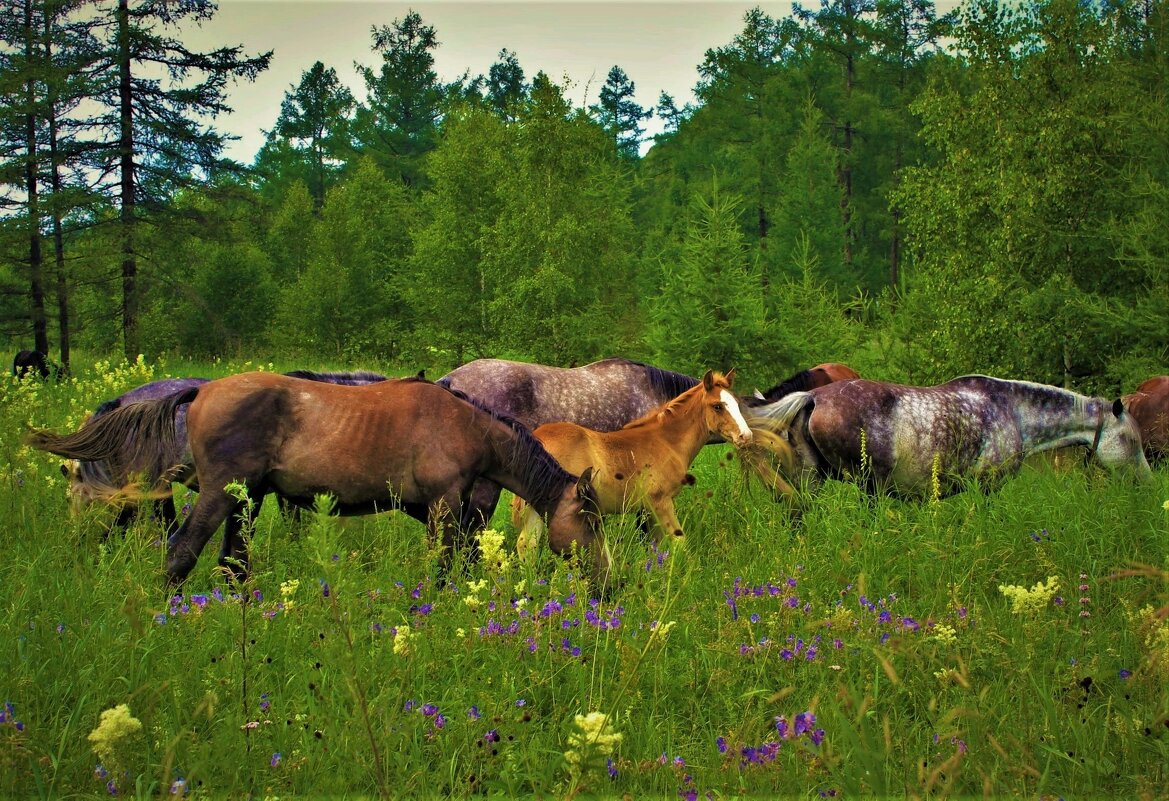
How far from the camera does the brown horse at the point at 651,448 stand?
262 inches

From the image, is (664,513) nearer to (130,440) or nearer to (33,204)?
(130,440)

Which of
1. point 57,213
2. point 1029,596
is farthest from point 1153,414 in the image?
point 57,213

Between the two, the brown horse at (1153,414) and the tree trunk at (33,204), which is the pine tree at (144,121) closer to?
the tree trunk at (33,204)

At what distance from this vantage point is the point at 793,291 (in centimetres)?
1816

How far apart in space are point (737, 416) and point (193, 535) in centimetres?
413

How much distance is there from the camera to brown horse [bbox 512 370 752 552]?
21.9 feet

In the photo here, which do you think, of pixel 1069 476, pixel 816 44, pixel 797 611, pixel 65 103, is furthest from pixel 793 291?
pixel 816 44

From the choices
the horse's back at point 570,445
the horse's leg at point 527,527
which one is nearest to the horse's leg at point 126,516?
the horse's leg at point 527,527

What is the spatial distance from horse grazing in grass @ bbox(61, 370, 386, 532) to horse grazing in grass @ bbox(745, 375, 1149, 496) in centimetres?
413

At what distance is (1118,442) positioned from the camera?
807 centimetres

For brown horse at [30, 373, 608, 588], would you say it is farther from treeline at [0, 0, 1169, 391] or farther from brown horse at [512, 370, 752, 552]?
treeline at [0, 0, 1169, 391]

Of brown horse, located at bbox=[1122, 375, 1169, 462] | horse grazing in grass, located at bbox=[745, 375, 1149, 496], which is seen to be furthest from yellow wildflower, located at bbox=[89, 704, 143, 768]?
brown horse, located at bbox=[1122, 375, 1169, 462]

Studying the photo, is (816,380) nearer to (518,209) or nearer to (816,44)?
(518,209)

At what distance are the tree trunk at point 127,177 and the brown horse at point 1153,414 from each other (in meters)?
22.3
